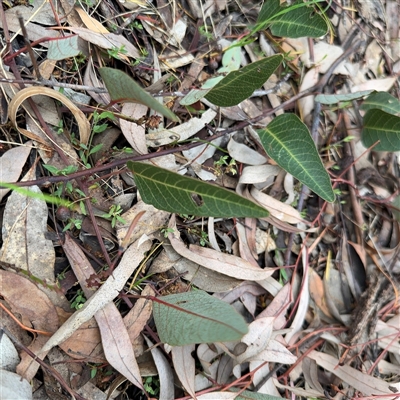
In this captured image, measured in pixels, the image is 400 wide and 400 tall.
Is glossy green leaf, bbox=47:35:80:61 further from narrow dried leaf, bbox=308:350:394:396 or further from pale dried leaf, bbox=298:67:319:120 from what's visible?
narrow dried leaf, bbox=308:350:394:396

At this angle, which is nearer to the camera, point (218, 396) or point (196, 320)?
point (196, 320)

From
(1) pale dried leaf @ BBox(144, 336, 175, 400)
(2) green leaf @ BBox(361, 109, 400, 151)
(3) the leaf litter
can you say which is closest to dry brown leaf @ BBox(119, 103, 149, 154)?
(3) the leaf litter

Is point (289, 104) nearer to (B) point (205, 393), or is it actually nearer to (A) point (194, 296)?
(A) point (194, 296)

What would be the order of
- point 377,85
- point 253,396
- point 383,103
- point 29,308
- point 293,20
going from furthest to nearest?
point 377,85 → point 383,103 → point 293,20 → point 253,396 → point 29,308

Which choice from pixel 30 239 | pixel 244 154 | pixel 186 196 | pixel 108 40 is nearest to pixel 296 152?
pixel 244 154

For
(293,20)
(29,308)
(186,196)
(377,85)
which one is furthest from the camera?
(377,85)

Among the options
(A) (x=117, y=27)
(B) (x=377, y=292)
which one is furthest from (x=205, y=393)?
(A) (x=117, y=27)

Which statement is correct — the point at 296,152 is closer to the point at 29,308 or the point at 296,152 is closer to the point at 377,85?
the point at 377,85
